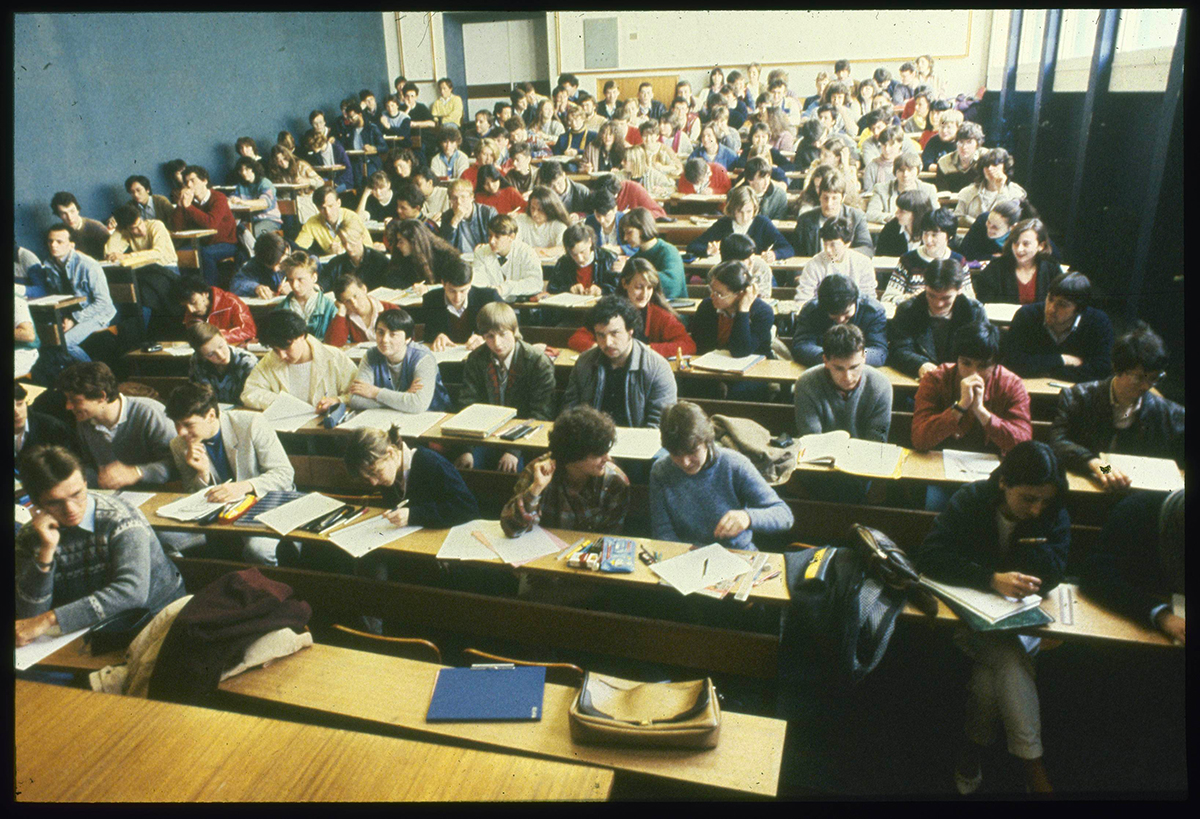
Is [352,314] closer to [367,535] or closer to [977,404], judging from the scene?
[367,535]

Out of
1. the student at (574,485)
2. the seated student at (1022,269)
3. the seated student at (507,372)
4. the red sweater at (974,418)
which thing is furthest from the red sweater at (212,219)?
the seated student at (1022,269)

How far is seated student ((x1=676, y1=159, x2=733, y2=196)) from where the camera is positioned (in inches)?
265

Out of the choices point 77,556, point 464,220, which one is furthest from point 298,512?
point 464,220

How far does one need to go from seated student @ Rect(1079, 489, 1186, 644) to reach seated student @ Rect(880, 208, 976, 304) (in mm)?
2162

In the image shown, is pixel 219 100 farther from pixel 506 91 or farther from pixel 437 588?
pixel 437 588

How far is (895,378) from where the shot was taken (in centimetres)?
359

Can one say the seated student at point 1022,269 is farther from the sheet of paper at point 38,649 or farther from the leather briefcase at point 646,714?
the sheet of paper at point 38,649

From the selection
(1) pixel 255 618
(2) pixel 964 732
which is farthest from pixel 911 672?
(1) pixel 255 618

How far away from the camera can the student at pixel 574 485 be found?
109 inches

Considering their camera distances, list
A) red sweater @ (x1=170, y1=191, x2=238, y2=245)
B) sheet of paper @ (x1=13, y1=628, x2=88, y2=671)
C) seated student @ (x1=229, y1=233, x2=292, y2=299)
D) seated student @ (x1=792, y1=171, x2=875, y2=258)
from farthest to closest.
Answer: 1. red sweater @ (x1=170, y1=191, x2=238, y2=245)
2. seated student @ (x1=792, y1=171, x2=875, y2=258)
3. seated student @ (x1=229, y1=233, x2=292, y2=299)
4. sheet of paper @ (x1=13, y1=628, x2=88, y2=671)

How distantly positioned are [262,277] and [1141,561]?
183 inches

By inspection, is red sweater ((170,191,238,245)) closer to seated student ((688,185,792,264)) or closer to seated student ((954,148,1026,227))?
seated student ((688,185,792,264))

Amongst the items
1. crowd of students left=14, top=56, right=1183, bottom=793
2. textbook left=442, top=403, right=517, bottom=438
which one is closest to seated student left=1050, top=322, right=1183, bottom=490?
crowd of students left=14, top=56, right=1183, bottom=793

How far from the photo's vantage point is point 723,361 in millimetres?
3846
